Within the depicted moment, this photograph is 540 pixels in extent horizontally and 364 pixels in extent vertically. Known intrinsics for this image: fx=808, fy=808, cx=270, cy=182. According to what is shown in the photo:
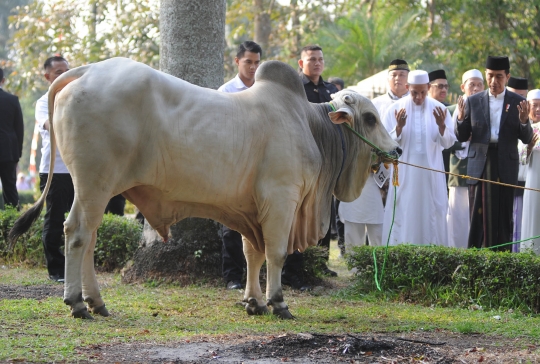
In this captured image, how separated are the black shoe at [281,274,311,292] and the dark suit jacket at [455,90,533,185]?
242 centimetres

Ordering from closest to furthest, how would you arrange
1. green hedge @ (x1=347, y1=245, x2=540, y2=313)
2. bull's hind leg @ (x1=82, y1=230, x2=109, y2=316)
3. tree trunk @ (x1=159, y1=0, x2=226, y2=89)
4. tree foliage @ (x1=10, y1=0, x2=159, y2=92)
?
bull's hind leg @ (x1=82, y1=230, x2=109, y2=316) < green hedge @ (x1=347, y1=245, x2=540, y2=313) < tree trunk @ (x1=159, y1=0, x2=226, y2=89) < tree foliage @ (x1=10, y1=0, x2=159, y2=92)

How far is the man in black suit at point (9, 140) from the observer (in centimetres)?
1162

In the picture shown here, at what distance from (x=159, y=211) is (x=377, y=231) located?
422cm

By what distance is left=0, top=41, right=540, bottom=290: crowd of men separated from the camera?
29.5 feet

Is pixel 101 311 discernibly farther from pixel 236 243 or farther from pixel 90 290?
pixel 236 243

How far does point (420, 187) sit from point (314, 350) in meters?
5.04

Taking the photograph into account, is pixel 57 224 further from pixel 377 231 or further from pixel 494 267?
pixel 494 267

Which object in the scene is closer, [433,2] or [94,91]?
[94,91]

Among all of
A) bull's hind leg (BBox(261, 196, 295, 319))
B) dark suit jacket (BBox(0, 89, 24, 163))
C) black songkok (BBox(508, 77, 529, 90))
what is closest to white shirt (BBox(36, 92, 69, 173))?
dark suit jacket (BBox(0, 89, 24, 163))

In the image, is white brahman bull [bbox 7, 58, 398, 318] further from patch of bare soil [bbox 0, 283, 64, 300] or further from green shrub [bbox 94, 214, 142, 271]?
green shrub [bbox 94, 214, 142, 271]

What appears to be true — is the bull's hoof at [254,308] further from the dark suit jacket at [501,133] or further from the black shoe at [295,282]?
the dark suit jacket at [501,133]

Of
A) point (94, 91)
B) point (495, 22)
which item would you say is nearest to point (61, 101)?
point (94, 91)

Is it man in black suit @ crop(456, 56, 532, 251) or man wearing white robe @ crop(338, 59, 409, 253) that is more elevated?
man in black suit @ crop(456, 56, 532, 251)

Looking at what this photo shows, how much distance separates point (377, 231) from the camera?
10.4 m
